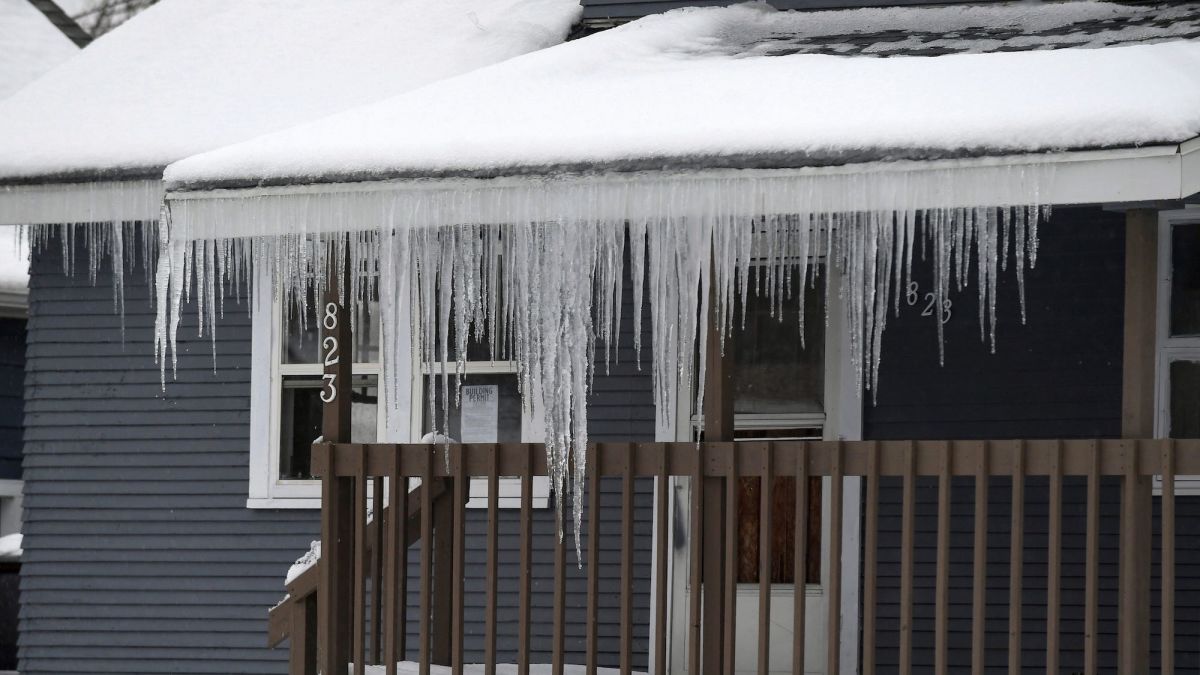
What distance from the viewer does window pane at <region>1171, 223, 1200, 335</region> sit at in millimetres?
7918

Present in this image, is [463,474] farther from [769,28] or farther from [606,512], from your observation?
[769,28]

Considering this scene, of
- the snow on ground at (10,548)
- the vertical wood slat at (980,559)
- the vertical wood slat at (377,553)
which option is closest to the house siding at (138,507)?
the vertical wood slat at (377,553)

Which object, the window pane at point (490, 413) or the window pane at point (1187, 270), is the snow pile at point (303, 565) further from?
the window pane at point (1187, 270)

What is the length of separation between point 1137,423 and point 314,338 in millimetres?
4943

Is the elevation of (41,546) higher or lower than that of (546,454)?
lower

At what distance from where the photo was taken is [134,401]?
29.2 feet

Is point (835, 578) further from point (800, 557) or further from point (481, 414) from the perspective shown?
point (481, 414)

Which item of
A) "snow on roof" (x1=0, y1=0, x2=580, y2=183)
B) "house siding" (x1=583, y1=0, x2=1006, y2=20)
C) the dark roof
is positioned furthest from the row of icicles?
"house siding" (x1=583, y1=0, x2=1006, y2=20)

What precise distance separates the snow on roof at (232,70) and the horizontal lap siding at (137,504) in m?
1.01

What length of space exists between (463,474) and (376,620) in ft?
2.59

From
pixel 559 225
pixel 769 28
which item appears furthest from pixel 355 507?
pixel 769 28

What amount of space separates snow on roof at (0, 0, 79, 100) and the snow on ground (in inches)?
303

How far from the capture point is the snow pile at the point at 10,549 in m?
11.6

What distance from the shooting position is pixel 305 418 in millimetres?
8844
